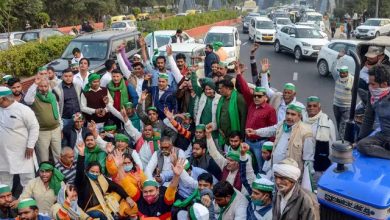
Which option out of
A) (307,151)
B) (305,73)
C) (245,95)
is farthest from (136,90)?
(305,73)

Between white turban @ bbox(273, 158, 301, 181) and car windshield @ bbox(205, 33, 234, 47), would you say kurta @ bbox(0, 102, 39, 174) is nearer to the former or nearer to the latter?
white turban @ bbox(273, 158, 301, 181)

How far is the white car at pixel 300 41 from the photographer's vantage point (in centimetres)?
2055

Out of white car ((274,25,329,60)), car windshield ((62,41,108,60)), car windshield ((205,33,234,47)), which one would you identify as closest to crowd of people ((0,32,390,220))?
car windshield ((62,41,108,60))

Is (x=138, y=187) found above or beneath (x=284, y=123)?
beneath

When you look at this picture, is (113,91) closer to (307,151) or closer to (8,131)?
(8,131)

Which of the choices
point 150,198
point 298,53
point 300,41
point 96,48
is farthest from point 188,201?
point 298,53

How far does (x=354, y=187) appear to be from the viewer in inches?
147

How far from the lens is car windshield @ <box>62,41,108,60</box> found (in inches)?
515

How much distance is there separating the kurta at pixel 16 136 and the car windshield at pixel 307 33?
57.0ft

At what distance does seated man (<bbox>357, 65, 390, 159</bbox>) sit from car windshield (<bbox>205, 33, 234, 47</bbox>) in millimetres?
14592

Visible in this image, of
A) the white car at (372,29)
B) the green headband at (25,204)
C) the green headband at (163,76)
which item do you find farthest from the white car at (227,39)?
the white car at (372,29)

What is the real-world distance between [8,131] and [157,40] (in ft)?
39.5

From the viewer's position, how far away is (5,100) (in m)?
6.12

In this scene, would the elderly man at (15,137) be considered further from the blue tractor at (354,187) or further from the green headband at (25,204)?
the blue tractor at (354,187)
